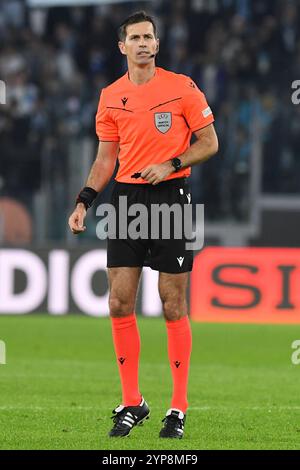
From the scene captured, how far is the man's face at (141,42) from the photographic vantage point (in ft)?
23.3

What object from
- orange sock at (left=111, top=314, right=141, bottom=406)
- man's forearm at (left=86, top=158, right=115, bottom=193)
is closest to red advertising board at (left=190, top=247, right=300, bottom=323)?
man's forearm at (left=86, top=158, right=115, bottom=193)

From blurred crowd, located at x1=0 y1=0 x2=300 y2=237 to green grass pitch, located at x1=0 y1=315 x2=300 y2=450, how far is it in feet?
7.68

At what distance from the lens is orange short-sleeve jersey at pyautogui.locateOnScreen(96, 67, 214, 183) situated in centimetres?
716

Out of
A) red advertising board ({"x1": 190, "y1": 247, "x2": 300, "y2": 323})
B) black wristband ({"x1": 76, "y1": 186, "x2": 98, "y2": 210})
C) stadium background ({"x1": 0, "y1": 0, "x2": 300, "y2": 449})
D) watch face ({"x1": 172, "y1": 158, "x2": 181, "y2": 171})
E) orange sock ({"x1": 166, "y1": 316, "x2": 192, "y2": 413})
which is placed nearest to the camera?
watch face ({"x1": 172, "y1": 158, "x2": 181, "y2": 171})

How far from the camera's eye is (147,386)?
10.0 m

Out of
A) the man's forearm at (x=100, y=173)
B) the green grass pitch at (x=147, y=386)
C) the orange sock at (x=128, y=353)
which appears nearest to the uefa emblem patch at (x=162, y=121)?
the man's forearm at (x=100, y=173)

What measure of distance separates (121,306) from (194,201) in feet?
32.4

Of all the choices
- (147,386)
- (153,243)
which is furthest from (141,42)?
(147,386)

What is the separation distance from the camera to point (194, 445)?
673 centimetres

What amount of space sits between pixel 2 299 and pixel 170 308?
8.90 m

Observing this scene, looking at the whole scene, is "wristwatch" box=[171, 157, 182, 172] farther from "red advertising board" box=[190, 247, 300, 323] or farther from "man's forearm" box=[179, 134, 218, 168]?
"red advertising board" box=[190, 247, 300, 323]

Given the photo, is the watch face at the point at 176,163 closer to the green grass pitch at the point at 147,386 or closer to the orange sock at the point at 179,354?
the orange sock at the point at 179,354

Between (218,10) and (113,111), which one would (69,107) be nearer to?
(218,10)
